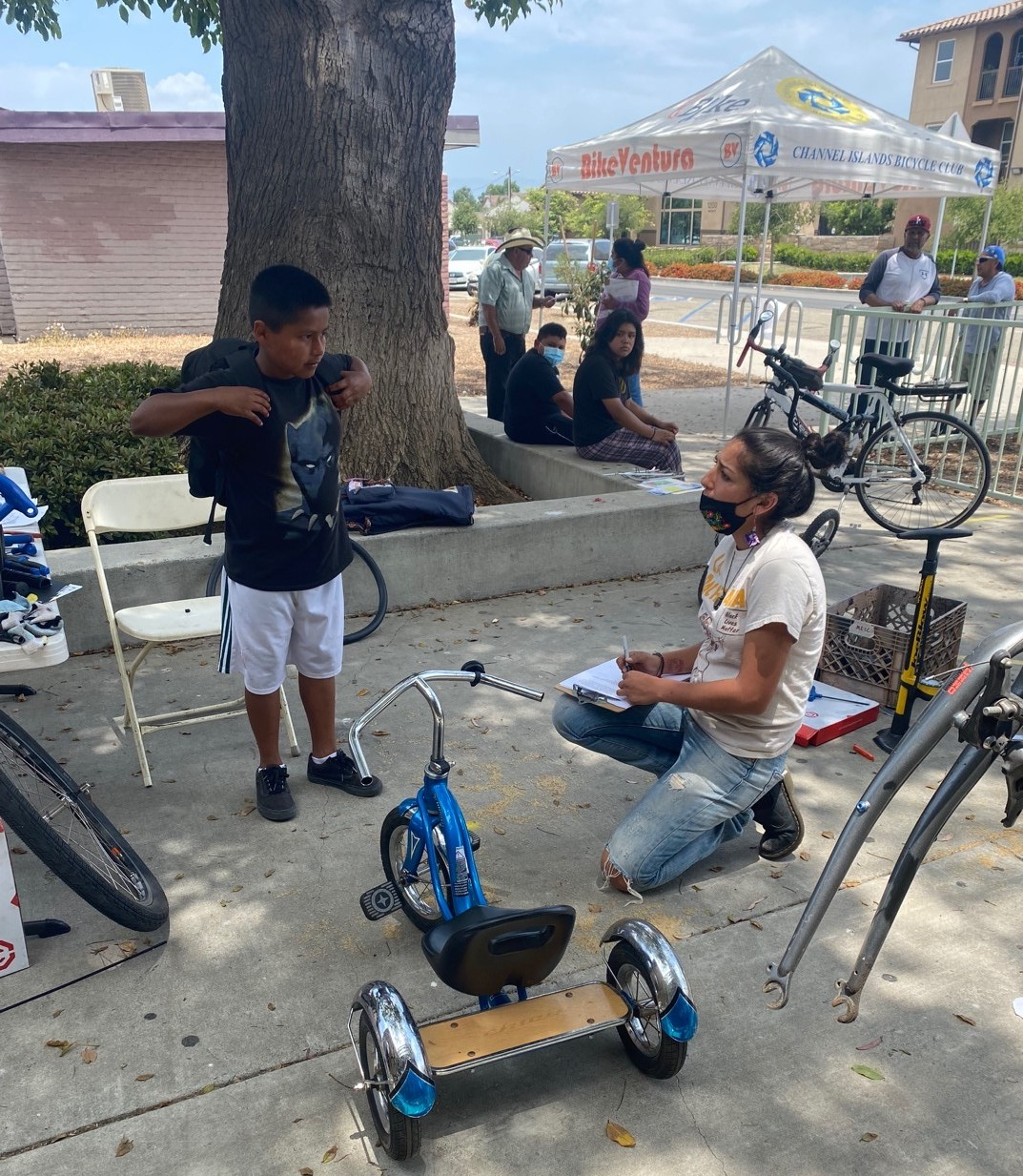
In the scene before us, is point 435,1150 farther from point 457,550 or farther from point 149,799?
point 457,550

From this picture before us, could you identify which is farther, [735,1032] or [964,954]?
[964,954]

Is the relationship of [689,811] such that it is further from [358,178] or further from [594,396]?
[358,178]

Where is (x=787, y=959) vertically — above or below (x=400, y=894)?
above

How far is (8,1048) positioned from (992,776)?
3646 mm

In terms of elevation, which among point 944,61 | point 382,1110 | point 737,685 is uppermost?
point 944,61

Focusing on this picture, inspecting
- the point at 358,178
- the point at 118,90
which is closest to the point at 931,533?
the point at 358,178

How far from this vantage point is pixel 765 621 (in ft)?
9.45

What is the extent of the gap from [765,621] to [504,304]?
6.55 meters

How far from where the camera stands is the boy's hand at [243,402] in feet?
9.91

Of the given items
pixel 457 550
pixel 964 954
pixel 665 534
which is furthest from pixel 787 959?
pixel 665 534

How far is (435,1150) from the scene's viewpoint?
2307mm

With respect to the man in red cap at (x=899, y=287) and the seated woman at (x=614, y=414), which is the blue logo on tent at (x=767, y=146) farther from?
the seated woman at (x=614, y=414)

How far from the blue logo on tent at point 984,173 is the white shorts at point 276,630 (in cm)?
983

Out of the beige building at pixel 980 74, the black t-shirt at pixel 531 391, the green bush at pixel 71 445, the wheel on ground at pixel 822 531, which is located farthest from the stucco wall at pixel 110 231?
the beige building at pixel 980 74
